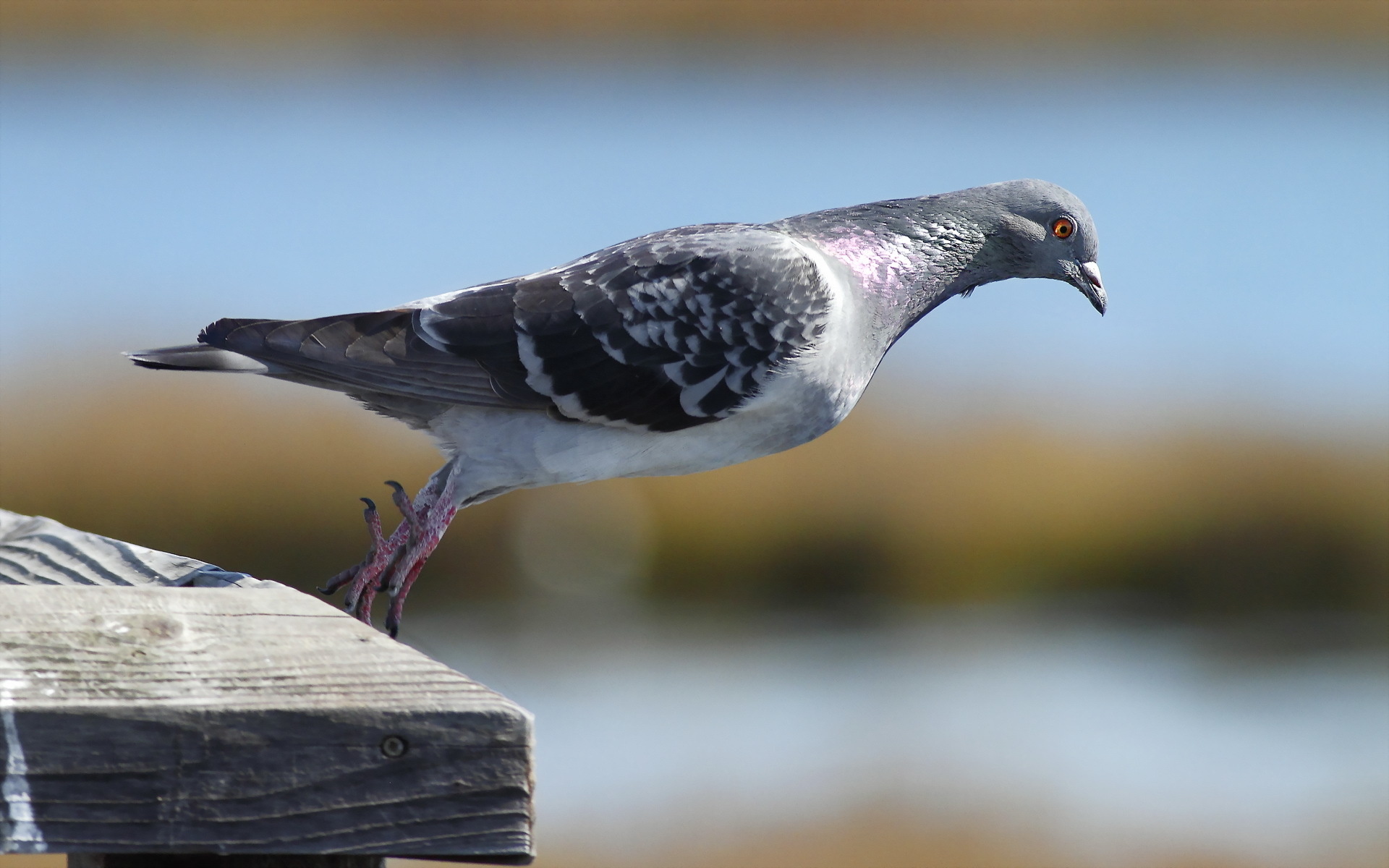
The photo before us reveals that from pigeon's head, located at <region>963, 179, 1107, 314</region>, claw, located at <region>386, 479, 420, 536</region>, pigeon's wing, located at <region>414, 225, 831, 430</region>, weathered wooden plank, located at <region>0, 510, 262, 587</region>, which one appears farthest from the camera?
pigeon's head, located at <region>963, 179, 1107, 314</region>

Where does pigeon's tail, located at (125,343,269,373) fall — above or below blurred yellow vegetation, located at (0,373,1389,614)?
above

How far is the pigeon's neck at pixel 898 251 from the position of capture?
12.4 ft

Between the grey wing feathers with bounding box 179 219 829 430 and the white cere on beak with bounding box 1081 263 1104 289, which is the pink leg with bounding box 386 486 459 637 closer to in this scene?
the grey wing feathers with bounding box 179 219 829 430

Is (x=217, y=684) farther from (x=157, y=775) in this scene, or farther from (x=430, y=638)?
(x=430, y=638)

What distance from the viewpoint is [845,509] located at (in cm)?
1450

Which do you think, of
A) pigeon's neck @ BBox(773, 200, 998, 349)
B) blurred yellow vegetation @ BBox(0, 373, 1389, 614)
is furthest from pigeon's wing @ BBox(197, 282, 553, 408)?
blurred yellow vegetation @ BBox(0, 373, 1389, 614)

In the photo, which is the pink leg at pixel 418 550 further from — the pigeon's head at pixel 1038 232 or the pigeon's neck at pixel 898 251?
the pigeon's head at pixel 1038 232

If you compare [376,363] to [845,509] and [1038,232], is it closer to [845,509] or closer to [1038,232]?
[1038,232]

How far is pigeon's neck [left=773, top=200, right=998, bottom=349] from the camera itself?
378cm


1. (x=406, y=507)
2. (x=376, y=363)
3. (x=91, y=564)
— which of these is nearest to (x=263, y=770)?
(x=91, y=564)

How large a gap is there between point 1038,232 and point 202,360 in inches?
98.6

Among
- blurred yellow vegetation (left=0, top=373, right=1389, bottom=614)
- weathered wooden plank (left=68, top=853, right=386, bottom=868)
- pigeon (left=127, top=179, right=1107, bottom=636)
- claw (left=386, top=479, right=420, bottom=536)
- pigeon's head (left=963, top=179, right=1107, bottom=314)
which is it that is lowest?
blurred yellow vegetation (left=0, top=373, right=1389, bottom=614)

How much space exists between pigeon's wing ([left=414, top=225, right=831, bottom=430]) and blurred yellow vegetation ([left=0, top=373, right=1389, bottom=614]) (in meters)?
7.69

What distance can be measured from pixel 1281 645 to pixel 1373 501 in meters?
3.41
